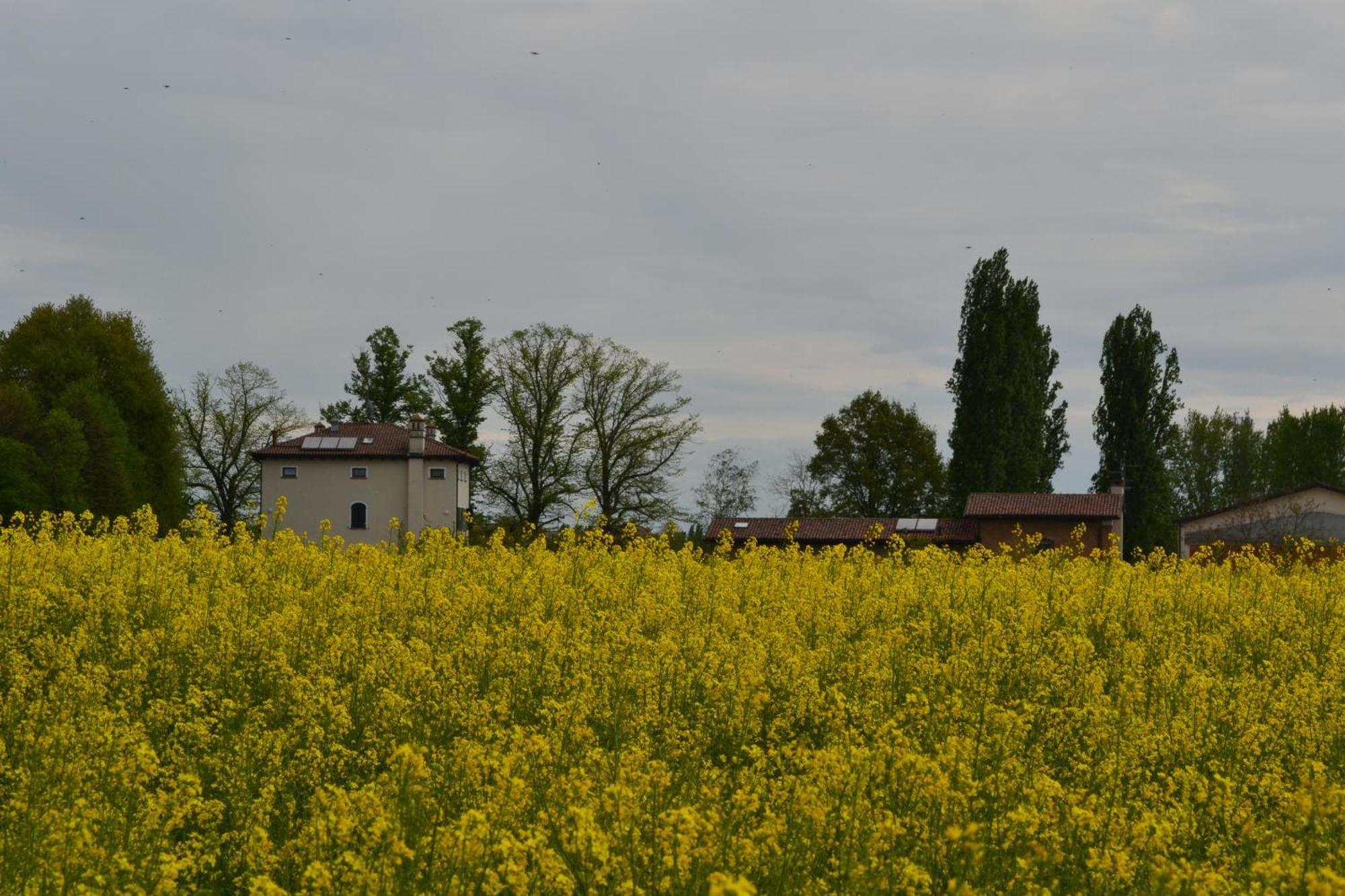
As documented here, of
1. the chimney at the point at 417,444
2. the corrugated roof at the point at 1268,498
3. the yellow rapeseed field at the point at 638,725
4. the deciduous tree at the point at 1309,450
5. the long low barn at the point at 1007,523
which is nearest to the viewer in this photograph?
the yellow rapeseed field at the point at 638,725

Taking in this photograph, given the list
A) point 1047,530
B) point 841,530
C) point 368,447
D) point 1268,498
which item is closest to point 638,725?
point 1047,530

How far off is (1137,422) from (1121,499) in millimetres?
4863

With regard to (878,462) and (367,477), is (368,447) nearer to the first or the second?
(367,477)

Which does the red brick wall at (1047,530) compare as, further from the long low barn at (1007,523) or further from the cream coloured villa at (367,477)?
the cream coloured villa at (367,477)

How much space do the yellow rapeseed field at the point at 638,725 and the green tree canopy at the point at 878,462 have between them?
54639 millimetres

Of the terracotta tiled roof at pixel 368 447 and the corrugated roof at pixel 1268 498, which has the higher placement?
the terracotta tiled roof at pixel 368 447

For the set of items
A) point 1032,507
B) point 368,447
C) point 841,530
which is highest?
point 368,447

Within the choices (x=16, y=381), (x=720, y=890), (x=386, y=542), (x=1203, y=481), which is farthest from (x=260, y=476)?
(x=720, y=890)

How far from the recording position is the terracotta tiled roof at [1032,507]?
5569 cm

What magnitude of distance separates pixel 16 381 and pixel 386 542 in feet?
161

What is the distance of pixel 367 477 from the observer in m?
68.6

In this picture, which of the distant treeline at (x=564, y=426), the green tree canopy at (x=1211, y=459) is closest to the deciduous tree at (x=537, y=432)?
the distant treeline at (x=564, y=426)

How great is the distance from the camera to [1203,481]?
3661 inches

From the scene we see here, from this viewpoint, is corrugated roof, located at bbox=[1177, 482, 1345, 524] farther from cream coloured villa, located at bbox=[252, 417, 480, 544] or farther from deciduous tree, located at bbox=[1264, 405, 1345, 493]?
cream coloured villa, located at bbox=[252, 417, 480, 544]
